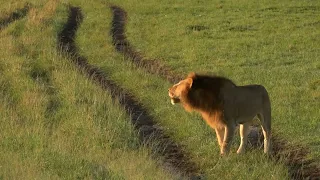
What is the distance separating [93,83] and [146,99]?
57.6 inches

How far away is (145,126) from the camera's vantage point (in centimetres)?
930

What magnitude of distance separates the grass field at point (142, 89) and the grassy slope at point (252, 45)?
27 mm

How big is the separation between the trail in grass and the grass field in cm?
97

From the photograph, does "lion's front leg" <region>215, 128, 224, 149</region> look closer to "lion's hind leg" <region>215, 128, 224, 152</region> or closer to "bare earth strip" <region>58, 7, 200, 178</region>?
"lion's hind leg" <region>215, 128, 224, 152</region>

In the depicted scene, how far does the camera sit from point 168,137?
8.72 meters

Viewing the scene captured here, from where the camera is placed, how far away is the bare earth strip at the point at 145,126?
7.62 meters

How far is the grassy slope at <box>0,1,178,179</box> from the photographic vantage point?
6.45 meters

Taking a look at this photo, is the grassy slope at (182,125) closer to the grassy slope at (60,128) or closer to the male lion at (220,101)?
the male lion at (220,101)

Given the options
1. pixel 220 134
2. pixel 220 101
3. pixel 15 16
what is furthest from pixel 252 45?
pixel 15 16

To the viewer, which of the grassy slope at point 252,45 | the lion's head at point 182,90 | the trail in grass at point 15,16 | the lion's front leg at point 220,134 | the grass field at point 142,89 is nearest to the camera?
the grass field at point 142,89

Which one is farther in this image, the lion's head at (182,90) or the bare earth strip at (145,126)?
the bare earth strip at (145,126)

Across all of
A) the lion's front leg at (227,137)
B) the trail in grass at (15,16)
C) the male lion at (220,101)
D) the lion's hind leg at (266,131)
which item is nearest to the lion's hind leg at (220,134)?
the male lion at (220,101)

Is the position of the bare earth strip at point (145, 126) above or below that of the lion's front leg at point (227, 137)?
below

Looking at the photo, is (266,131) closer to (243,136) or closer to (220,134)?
(243,136)
